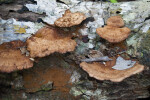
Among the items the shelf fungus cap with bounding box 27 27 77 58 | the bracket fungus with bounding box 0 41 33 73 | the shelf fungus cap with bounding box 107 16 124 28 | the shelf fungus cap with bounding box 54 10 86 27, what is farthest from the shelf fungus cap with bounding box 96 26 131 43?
the bracket fungus with bounding box 0 41 33 73

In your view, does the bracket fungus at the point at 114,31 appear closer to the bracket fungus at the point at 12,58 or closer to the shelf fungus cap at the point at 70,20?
the shelf fungus cap at the point at 70,20

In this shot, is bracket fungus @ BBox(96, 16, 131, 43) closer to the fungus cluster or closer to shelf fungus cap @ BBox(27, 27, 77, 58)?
the fungus cluster

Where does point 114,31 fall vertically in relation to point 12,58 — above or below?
above

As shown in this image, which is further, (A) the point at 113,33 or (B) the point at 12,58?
(A) the point at 113,33

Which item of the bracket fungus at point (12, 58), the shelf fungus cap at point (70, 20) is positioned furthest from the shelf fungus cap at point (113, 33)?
the bracket fungus at point (12, 58)

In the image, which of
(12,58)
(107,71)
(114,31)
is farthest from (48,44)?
(114,31)

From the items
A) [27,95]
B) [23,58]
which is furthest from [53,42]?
[27,95]

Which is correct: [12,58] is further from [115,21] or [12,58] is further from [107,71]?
[115,21]
